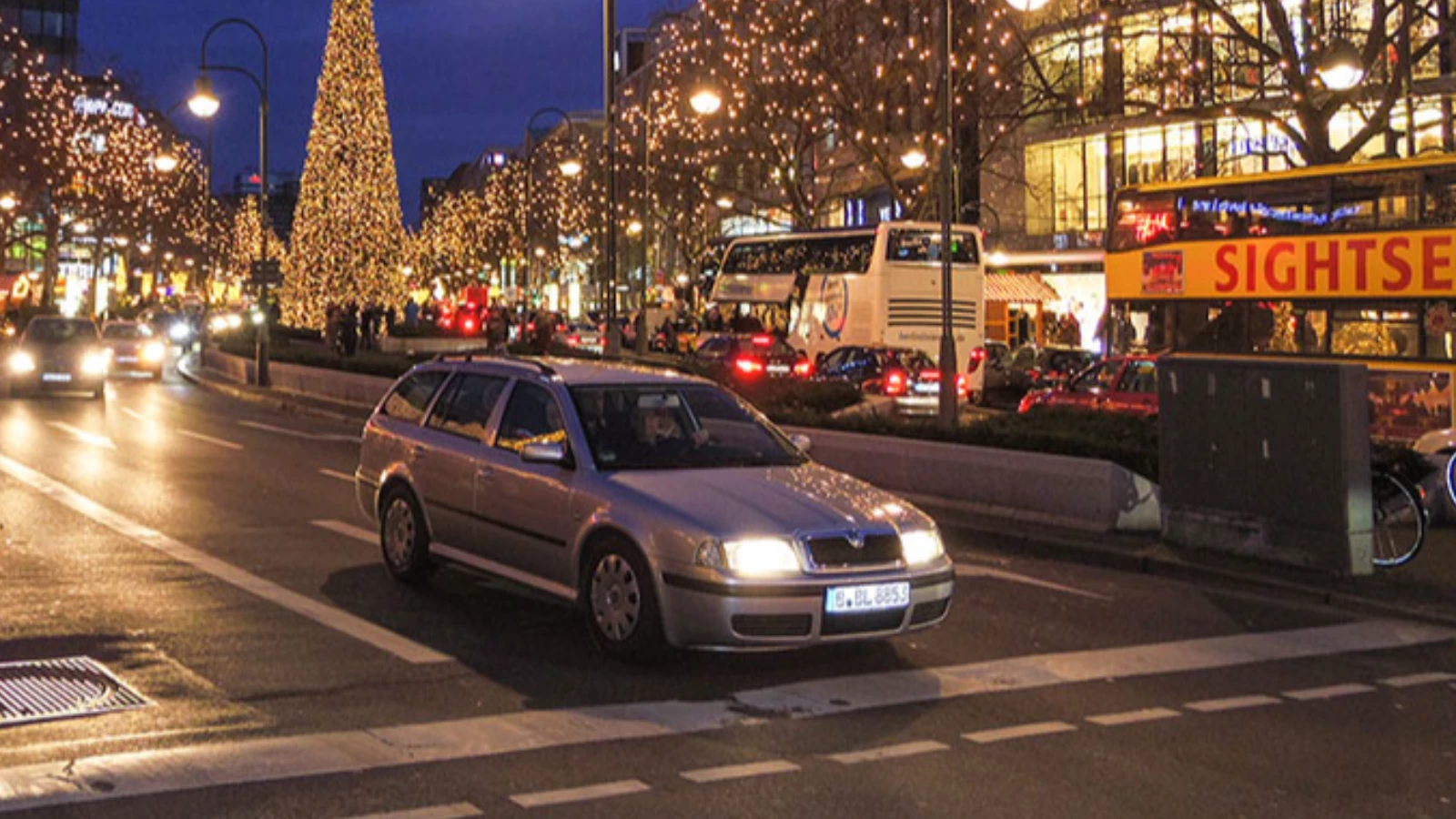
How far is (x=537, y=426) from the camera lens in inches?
391

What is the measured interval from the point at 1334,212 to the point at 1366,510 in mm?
9926

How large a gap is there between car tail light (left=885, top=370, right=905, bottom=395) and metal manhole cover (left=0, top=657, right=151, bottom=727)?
2281 cm

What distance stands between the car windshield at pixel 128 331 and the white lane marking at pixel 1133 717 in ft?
127

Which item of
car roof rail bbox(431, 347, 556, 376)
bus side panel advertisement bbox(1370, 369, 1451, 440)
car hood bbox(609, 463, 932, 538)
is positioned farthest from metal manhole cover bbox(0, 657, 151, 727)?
bus side panel advertisement bbox(1370, 369, 1451, 440)

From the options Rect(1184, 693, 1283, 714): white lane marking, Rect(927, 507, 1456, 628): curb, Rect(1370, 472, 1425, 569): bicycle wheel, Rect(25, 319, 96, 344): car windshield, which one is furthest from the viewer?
Rect(25, 319, 96, 344): car windshield

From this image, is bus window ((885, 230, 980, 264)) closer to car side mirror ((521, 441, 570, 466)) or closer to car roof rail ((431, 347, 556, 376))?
car roof rail ((431, 347, 556, 376))

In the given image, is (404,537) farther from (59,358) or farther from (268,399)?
(59,358)

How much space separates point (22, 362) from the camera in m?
32.7

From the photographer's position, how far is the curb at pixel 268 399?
29.3m

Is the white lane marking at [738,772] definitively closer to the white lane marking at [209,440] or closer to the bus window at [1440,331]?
the bus window at [1440,331]

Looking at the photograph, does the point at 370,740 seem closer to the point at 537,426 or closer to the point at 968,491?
the point at 537,426

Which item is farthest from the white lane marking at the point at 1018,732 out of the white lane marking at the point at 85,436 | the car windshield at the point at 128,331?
the car windshield at the point at 128,331

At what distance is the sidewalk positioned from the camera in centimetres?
1141

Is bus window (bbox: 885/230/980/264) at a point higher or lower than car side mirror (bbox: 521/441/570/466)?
higher
